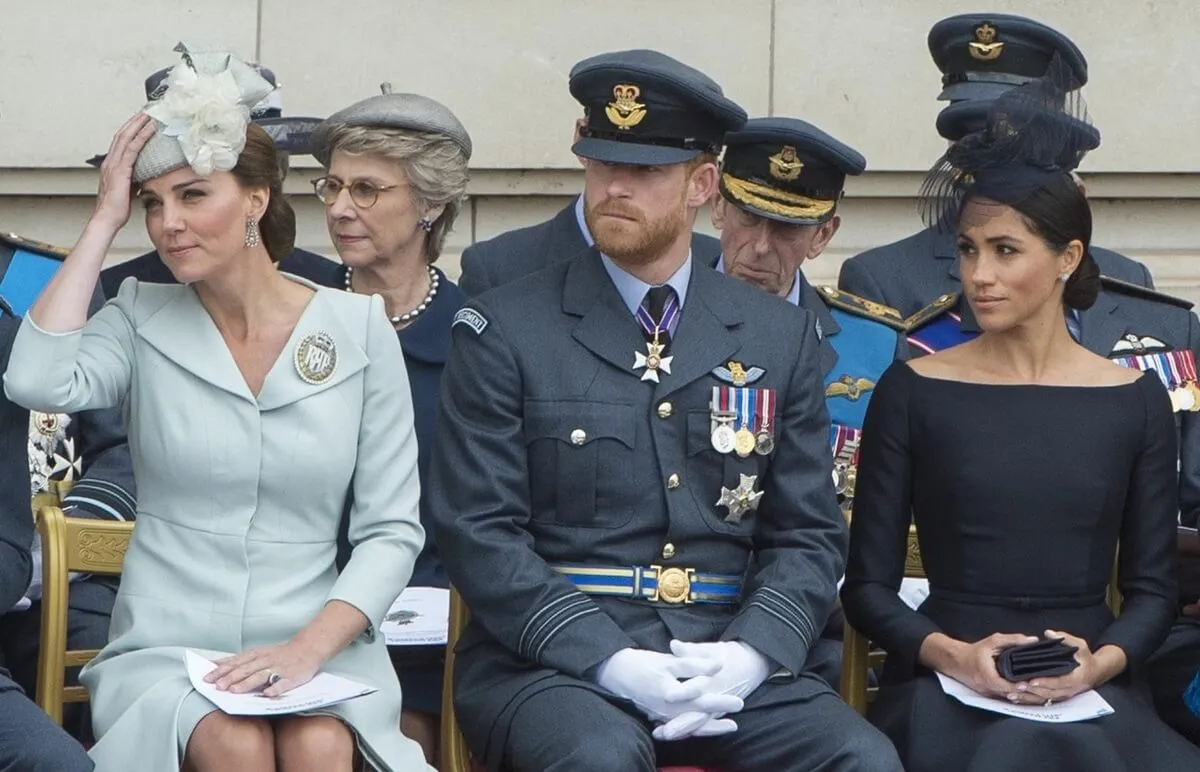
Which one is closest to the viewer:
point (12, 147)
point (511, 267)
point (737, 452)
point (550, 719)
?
point (550, 719)

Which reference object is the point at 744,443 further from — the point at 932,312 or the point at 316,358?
the point at 932,312

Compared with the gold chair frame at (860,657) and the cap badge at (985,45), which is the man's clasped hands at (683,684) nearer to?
the gold chair frame at (860,657)

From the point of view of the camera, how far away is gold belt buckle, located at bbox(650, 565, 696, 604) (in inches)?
189

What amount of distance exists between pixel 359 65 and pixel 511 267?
1619 mm

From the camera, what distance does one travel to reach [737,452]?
487 centimetres

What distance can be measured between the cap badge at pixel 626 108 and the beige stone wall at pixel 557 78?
2.35 m

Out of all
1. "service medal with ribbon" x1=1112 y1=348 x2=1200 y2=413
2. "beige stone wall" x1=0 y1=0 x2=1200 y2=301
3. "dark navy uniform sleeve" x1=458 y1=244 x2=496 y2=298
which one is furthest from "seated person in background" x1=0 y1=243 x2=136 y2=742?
"service medal with ribbon" x1=1112 y1=348 x2=1200 y2=413

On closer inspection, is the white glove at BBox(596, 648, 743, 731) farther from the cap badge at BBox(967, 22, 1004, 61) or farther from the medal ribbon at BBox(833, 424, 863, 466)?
the cap badge at BBox(967, 22, 1004, 61)

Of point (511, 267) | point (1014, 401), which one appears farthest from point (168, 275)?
point (1014, 401)

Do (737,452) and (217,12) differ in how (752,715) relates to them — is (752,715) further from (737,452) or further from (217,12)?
(217,12)

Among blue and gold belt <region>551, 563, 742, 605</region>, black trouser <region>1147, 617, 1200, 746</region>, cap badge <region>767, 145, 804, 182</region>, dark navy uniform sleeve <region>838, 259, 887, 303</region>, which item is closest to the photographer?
blue and gold belt <region>551, 563, 742, 605</region>

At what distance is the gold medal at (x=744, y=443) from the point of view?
487 cm

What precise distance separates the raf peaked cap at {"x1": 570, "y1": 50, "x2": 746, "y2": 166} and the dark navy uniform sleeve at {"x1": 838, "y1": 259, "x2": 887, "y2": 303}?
4.28 feet

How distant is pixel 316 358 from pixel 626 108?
0.79 meters
